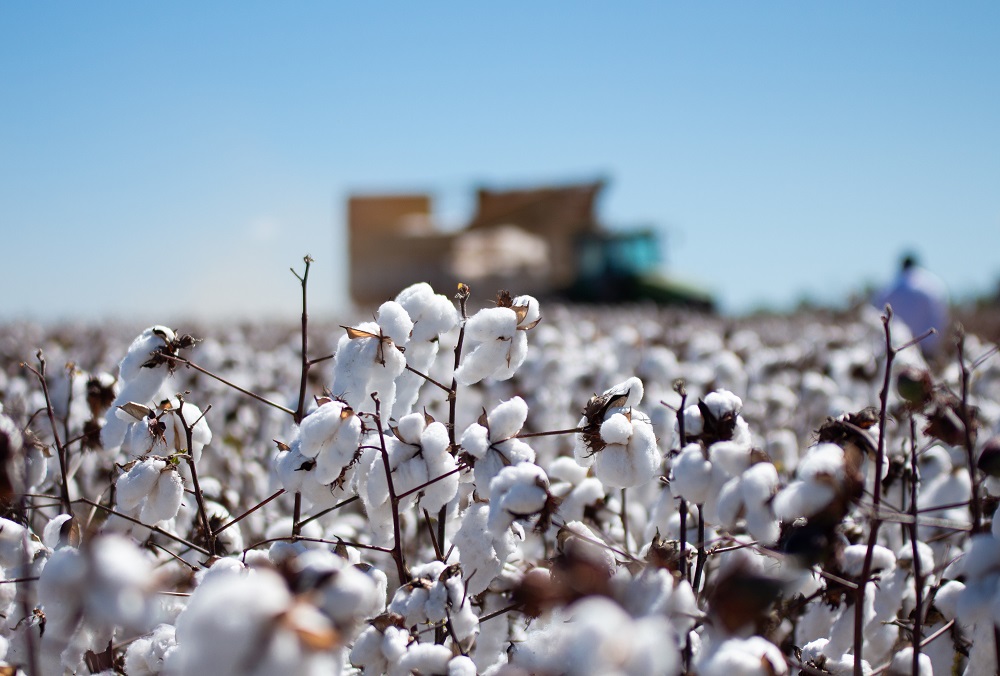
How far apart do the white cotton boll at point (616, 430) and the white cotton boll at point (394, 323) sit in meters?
0.40

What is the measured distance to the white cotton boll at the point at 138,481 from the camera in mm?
1665

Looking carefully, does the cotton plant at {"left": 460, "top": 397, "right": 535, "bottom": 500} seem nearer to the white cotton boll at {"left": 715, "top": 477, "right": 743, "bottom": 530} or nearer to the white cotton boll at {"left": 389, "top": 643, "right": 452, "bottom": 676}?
the white cotton boll at {"left": 389, "top": 643, "right": 452, "bottom": 676}

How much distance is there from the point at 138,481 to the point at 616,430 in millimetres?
867

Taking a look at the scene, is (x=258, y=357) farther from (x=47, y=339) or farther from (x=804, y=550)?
(x=804, y=550)

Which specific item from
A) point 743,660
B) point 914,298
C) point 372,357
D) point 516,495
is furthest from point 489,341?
point 914,298

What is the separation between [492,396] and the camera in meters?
4.92

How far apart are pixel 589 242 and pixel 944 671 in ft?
53.8

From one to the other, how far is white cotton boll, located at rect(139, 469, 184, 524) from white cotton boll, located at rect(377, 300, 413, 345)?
1.55ft

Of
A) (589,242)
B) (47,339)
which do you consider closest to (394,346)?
(47,339)

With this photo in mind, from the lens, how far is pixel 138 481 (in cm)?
167

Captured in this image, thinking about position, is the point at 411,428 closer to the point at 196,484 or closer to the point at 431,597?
the point at 431,597

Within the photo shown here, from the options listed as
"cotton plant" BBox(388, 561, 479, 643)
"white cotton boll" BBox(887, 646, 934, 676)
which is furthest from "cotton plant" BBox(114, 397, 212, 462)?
"white cotton boll" BBox(887, 646, 934, 676)

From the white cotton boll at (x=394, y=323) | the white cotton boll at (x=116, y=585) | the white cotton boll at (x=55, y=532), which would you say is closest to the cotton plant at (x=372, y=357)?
the white cotton boll at (x=394, y=323)

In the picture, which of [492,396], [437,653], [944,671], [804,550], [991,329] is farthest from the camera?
[991,329]
